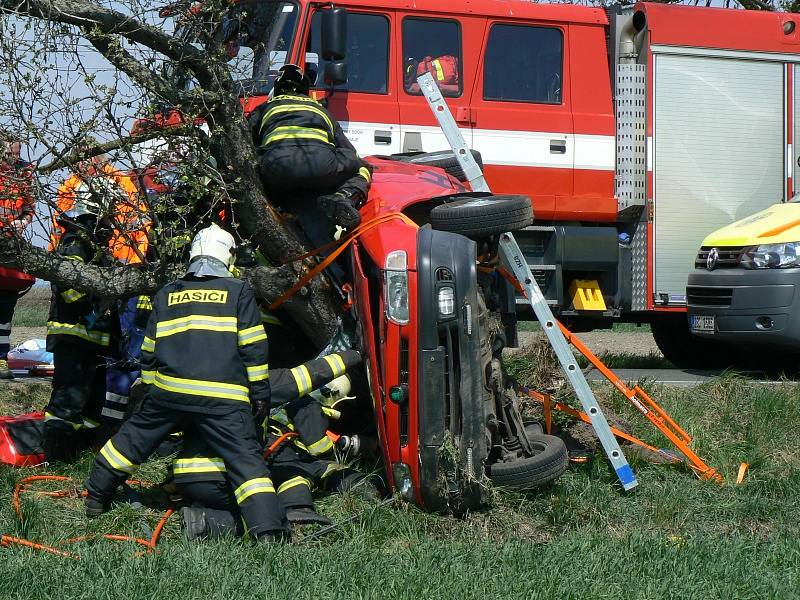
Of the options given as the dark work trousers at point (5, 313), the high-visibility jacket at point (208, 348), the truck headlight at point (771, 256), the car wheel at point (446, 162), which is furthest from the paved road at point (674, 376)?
the dark work trousers at point (5, 313)

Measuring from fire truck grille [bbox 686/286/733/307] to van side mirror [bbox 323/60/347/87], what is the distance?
336 centimetres

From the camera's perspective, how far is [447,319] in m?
4.71

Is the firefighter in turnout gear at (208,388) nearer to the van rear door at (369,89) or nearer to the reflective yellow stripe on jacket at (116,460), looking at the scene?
the reflective yellow stripe on jacket at (116,460)

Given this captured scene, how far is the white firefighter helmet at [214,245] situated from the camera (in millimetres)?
4988

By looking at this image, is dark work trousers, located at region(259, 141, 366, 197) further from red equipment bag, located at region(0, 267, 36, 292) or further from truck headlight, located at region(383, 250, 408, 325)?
red equipment bag, located at region(0, 267, 36, 292)

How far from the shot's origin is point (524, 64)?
8711mm

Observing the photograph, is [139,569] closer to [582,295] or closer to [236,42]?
[236,42]

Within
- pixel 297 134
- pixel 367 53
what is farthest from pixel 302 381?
pixel 367 53

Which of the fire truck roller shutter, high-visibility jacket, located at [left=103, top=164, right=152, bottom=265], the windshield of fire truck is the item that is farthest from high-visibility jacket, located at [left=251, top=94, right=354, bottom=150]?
the fire truck roller shutter

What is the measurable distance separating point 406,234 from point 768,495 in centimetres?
239

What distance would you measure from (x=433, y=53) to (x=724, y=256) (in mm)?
2886

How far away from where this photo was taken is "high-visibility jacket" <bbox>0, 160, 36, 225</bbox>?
17.4 ft

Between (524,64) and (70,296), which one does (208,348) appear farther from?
(524,64)

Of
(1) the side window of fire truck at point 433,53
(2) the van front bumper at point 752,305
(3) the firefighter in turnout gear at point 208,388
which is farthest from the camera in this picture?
(1) the side window of fire truck at point 433,53
